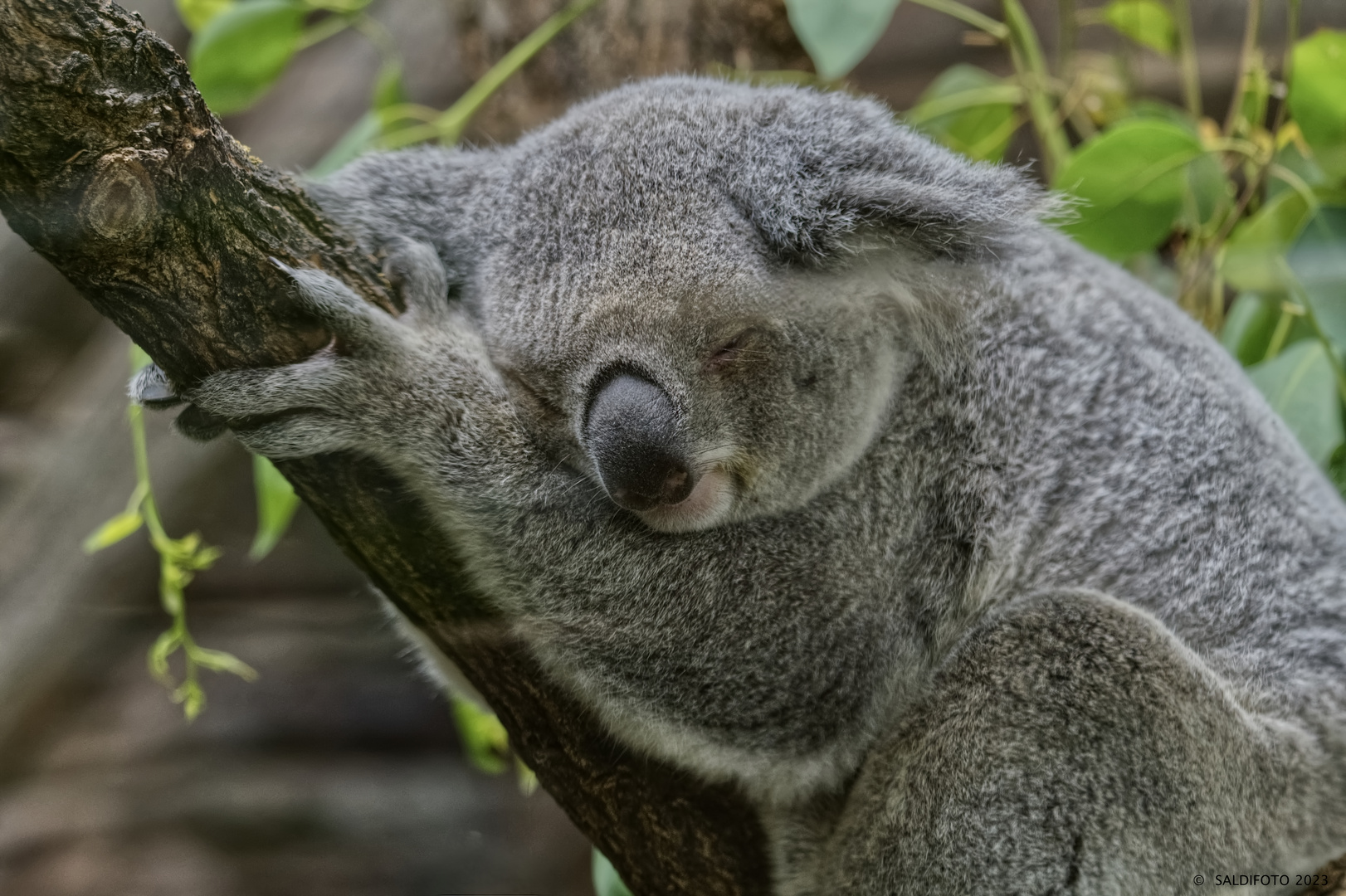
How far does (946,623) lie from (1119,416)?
71 cm

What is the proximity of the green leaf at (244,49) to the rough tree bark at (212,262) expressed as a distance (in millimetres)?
1703

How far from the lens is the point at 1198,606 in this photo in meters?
2.62

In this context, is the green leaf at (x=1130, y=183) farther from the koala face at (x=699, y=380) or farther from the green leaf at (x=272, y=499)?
the green leaf at (x=272, y=499)

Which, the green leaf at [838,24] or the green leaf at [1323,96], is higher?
the green leaf at [838,24]

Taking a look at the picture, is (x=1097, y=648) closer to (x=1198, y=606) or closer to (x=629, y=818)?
(x=1198, y=606)

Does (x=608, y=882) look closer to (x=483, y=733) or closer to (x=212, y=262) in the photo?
(x=483, y=733)

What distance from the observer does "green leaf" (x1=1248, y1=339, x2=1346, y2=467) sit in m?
3.18

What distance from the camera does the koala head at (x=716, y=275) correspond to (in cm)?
213

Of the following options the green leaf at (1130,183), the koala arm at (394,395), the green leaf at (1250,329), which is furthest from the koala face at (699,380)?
the green leaf at (1250,329)

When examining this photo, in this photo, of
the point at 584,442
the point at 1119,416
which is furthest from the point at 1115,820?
the point at 584,442

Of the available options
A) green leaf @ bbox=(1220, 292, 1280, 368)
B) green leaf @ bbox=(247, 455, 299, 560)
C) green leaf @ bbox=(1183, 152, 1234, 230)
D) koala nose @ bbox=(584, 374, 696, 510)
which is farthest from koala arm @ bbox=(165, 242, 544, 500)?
green leaf @ bbox=(1220, 292, 1280, 368)

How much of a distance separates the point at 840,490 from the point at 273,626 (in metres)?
5.39

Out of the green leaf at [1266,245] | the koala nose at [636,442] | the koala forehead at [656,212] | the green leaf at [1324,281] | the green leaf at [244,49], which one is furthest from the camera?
the green leaf at [244,49]

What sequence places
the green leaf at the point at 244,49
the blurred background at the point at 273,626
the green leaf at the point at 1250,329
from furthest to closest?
the blurred background at the point at 273,626
the green leaf at the point at 1250,329
the green leaf at the point at 244,49
